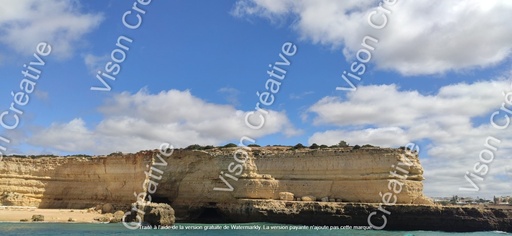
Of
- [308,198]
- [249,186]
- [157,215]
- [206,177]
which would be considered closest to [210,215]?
[206,177]

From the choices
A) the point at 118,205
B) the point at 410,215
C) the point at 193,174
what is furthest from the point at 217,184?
the point at 410,215

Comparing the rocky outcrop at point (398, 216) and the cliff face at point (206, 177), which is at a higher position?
the cliff face at point (206, 177)

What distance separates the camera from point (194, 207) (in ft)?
128

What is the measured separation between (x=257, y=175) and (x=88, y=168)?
1578cm

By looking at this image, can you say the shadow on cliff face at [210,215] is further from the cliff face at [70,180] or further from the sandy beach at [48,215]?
the sandy beach at [48,215]

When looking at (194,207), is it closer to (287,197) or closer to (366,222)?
(287,197)

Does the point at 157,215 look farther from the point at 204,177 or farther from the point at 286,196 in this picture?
the point at 286,196

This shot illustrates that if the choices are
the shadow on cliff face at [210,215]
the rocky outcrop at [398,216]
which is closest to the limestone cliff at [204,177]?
the shadow on cliff face at [210,215]

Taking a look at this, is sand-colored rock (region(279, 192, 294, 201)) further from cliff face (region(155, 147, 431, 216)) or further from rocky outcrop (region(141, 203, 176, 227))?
rocky outcrop (region(141, 203, 176, 227))

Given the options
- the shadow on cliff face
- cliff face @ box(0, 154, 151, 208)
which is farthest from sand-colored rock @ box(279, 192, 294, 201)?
cliff face @ box(0, 154, 151, 208)

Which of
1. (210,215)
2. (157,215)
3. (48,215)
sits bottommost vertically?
(48,215)

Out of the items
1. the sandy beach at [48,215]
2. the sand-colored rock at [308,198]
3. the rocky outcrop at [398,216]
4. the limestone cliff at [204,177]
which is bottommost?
the sandy beach at [48,215]

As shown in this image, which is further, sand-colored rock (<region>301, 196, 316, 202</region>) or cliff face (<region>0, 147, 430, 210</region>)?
sand-colored rock (<region>301, 196, 316, 202</region>)

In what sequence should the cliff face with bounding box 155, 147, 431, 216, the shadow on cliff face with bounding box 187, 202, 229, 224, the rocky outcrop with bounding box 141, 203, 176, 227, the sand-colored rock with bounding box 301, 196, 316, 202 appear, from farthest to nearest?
the shadow on cliff face with bounding box 187, 202, 229, 224 → the sand-colored rock with bounding box 301, 196, 316, 202 → the cliff face with bounding box 155, 147, 431, 216 → the rocky outcrop with bounding box 141, 203, 176, 227
